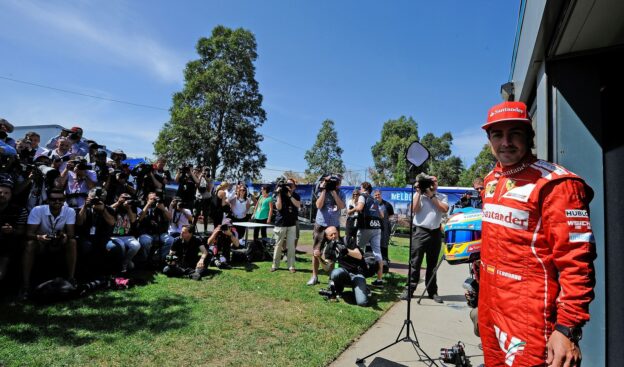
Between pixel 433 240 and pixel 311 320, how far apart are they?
7.93ft

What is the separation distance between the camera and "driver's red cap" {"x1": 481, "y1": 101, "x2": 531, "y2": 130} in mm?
1779

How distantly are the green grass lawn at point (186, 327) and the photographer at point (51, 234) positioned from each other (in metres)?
0.55

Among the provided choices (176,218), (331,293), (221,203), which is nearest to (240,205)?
(221,203)

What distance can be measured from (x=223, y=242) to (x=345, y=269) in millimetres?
3332

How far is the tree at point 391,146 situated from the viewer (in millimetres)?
33172

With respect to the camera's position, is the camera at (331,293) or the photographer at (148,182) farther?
the photographer at (148,182)

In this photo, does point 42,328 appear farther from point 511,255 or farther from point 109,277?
point 511,255

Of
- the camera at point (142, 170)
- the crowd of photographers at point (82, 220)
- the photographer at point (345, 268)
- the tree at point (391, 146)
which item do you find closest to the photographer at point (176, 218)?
the crowd of photographers at point (82, 220)

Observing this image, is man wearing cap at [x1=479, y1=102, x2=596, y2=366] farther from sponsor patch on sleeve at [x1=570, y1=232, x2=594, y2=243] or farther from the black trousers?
the black trousers

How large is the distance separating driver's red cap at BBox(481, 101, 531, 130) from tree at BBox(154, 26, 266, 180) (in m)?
19.9

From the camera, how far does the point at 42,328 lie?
10.9ft

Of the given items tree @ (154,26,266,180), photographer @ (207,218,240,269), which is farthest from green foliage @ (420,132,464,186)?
photographer @ (207,218,240,269)

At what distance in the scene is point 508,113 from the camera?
1.80 meters

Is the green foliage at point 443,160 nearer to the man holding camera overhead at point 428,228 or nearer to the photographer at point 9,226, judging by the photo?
the man holding camera overhead at point 428,228
